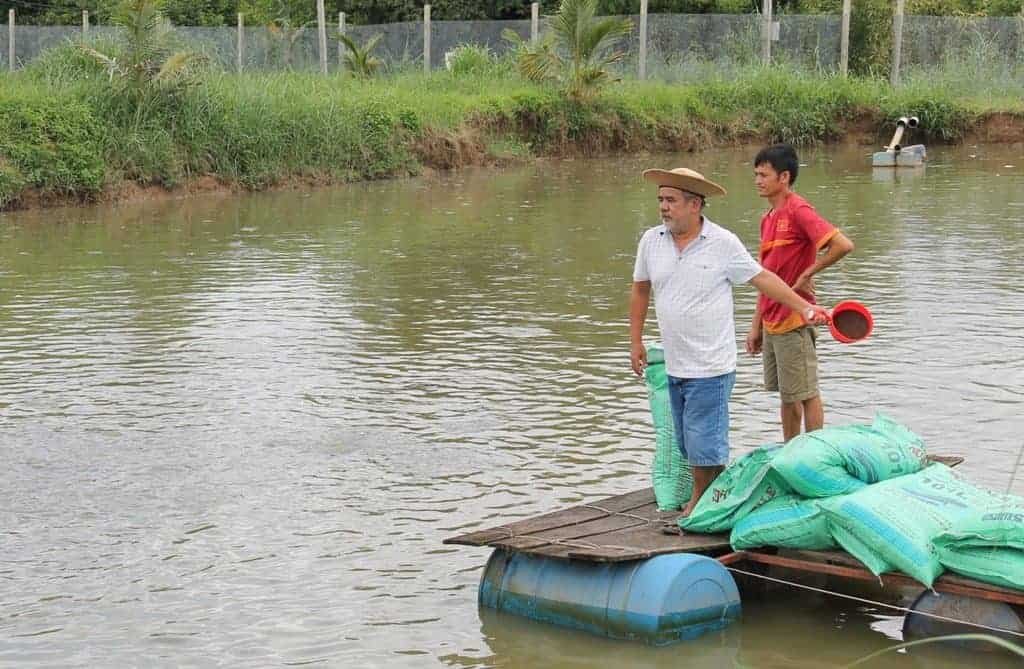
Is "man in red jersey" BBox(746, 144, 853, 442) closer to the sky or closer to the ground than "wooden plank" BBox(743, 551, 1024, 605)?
closer to the sky

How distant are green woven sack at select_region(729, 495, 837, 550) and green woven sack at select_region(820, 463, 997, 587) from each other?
0.05m

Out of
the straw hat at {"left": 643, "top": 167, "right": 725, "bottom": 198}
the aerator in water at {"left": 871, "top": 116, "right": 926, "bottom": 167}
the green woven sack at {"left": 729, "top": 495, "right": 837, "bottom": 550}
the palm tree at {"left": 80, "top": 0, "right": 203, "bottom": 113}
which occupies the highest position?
the palm tree at {"left": 80, "top": 0, "right": 203, "bottom": 113}

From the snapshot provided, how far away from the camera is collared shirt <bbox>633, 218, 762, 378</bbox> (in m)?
6.66

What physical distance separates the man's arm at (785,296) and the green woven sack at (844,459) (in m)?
0.49

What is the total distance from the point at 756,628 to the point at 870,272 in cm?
905

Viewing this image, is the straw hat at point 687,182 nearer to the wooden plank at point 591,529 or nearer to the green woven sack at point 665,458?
the green woven sack at point 665,458

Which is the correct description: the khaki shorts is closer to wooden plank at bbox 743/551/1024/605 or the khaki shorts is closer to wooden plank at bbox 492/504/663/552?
wooden plank at bbox 492/504/663/552

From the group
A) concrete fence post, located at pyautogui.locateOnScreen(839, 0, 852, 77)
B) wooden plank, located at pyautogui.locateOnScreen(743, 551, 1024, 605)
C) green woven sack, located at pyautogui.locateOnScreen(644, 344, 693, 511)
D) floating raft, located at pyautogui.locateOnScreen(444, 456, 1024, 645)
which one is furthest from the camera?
concrete fence post, located at pyautogui.locateOnScreen(839, 0, 852, 77)

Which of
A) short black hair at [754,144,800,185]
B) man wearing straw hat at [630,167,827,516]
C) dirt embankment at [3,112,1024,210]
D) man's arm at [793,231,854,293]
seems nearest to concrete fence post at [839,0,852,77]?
dirt embankment at [3,112,1024,210]

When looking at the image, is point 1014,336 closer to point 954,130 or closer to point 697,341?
point 697,341

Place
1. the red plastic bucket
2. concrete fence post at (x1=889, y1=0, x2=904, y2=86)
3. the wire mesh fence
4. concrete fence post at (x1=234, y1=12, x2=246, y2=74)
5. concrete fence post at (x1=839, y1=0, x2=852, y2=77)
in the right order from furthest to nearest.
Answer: concrete fence post at (x1=889, y1=0, x2=904, y2=86) < concrete fence post at (x1=839, y1=0, x2=852, y2=77) < the wire mesh fence < concrete fence post at (x1=234, y1=12, x2=246, y2=74) < the red plastic bucket

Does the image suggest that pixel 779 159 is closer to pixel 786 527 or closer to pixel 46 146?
pixel 786 527

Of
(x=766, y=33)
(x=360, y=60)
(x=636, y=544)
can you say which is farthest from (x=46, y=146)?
(x=766, y=33)

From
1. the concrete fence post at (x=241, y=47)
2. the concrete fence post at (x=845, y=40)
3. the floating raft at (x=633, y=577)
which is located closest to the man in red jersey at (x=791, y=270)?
the floating raft at (x=633, y=577)
